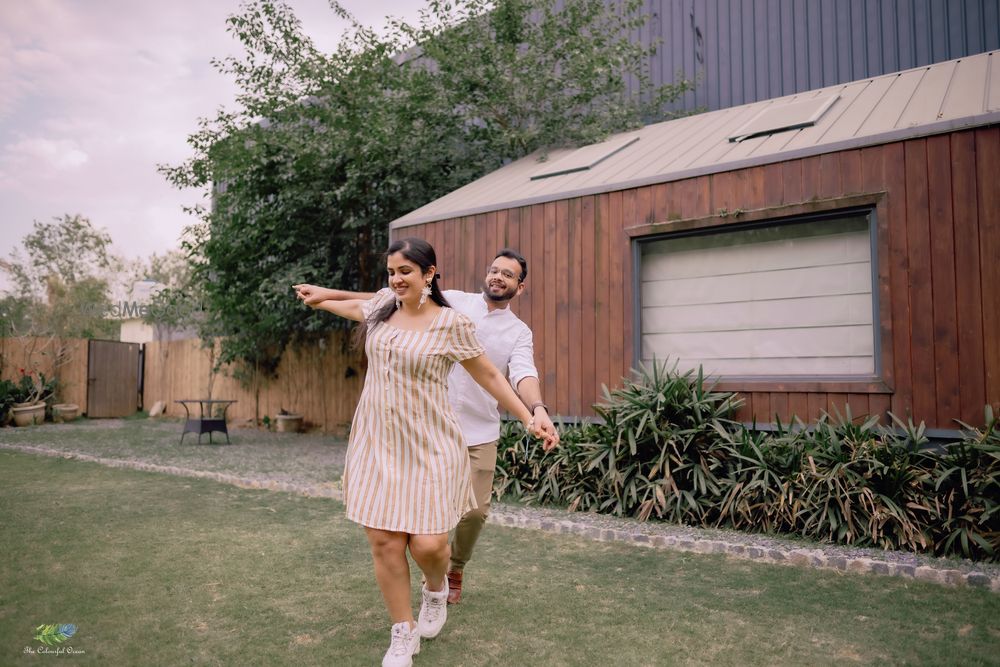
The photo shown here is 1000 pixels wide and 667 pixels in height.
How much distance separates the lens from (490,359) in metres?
3.89

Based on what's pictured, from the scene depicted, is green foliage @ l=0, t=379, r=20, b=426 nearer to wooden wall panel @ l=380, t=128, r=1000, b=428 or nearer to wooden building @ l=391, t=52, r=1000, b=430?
wooden building @ l=391, t=52, r=1000, b=430

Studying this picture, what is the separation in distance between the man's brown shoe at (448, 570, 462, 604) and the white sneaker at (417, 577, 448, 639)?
18.9 inches

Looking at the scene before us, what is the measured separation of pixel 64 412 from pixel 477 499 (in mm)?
15634

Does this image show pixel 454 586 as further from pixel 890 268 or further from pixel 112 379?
pixel 112 379

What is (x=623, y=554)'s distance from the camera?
504 cm

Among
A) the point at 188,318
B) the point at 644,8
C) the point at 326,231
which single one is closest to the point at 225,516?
the point at 326,231

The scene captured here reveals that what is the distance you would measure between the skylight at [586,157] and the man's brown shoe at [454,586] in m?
5.57

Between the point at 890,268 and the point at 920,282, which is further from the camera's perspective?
the point at 890,268

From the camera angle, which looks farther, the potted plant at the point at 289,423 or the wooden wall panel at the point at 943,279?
the potted plant at the point at 289,423

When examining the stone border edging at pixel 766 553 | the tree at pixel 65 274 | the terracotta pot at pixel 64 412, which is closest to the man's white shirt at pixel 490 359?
the stone border edging at pixel 766 553

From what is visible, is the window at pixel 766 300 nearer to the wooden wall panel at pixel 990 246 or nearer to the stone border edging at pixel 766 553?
the wooden wall panel at pixel 990 246

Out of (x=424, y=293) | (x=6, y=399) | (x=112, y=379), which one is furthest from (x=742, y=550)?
(x=112, y=379)

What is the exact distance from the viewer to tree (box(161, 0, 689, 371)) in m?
10.9

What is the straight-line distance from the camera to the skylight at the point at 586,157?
843 cm
